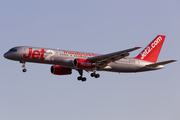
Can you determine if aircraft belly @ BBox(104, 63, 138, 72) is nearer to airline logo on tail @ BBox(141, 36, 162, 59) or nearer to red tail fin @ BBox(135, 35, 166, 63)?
red tail fin @ BBox(135, 35, 166, 63)

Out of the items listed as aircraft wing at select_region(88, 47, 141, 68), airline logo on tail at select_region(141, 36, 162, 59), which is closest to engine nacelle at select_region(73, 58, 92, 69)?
aircraft wing at select_region(88, 47, 141, 68)

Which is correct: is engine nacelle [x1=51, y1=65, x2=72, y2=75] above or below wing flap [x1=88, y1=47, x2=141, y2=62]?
below

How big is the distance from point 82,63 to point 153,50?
55.2 ft

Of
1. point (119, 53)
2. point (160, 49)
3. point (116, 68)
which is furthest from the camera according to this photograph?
point (160, 49)

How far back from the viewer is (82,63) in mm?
56469

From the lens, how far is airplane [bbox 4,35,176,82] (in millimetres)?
54719

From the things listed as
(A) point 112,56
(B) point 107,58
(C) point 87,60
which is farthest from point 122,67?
(C) point 87,60

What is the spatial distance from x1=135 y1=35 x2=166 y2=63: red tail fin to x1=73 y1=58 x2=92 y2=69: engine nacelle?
38.4ft

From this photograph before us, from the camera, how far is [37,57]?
54781 millimetres

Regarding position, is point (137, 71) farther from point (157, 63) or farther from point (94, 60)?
point (94, 60)

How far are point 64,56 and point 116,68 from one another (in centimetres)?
992

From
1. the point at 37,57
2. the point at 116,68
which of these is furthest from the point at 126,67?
the point at 37,57

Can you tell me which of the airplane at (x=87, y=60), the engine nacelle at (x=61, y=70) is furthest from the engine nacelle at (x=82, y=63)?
the engine nacelle at (x=61, y=70)

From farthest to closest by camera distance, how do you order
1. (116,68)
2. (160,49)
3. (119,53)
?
(160,49) < (116,68) < (119,53)
